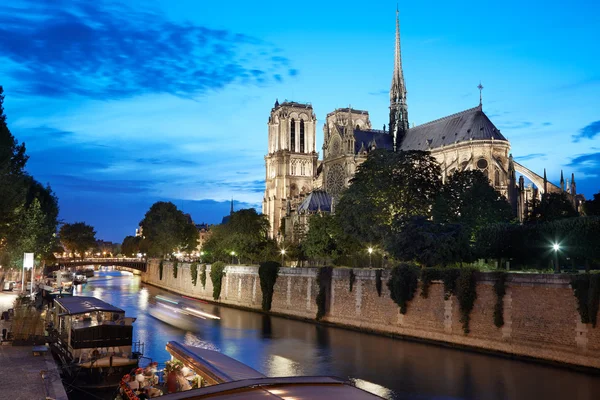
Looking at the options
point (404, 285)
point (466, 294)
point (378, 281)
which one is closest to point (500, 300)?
point (466, 294)

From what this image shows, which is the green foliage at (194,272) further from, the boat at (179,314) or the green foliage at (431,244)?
the green foliage at (431,244)

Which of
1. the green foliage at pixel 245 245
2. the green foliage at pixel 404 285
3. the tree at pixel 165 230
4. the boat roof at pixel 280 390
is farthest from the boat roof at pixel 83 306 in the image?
the tree at pixel 165 230

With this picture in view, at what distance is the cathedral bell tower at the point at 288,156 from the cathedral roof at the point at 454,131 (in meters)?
26.8

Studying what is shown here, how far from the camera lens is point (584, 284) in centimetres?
2486

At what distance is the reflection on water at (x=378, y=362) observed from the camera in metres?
22.9

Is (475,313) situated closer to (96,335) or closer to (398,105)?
(96,335)

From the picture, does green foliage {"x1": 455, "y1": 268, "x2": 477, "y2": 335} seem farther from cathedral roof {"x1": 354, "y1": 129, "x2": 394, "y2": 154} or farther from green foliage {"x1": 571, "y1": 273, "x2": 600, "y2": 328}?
cathedral roof {"x1": 354, "y1": 129, "x2": 394, "y2": 154}

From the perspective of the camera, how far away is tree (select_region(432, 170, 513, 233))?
45.0 meters

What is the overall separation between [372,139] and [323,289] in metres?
57.2

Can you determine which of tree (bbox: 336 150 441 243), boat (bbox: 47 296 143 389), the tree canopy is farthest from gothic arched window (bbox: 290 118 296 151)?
boat (bbox: 47 296 143 389)

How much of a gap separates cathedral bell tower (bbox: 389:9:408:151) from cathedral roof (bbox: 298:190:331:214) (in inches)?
593

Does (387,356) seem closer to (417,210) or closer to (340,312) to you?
(340,312)

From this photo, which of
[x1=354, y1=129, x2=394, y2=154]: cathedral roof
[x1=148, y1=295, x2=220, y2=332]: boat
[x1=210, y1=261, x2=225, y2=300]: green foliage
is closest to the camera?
[x1=148, y1=295, x2=220, y2=332]: boat

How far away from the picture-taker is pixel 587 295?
24672 millimetres
